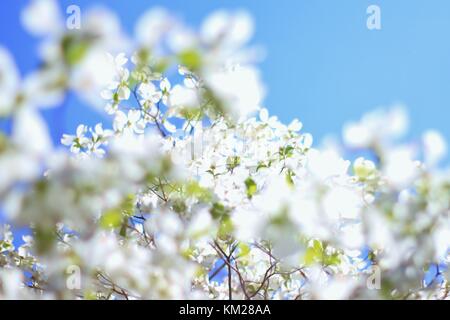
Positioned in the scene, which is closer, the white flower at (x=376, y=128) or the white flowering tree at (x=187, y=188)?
the white flowering tree at (x=187, y=188)

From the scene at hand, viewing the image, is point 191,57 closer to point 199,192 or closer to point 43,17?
point 43,17

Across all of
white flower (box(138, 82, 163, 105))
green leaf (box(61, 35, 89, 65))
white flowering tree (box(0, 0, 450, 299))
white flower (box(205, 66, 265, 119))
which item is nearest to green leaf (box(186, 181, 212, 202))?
white flowering tree (box(0, 0, 450, 299))

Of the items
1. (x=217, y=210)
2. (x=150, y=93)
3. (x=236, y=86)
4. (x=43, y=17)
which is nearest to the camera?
(x=43, y=17)

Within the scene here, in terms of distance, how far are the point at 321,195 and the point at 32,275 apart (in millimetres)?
909

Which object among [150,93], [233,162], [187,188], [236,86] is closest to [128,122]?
[150,93]

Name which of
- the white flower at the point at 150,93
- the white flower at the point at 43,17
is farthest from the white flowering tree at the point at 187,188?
the white flower at the point at 150,93

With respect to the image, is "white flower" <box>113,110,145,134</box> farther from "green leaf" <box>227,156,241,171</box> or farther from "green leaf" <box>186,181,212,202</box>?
"green leaf" <box>186,181,212,202</box>

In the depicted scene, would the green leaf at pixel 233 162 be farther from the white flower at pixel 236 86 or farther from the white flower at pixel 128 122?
the white flower at pixel 236 86

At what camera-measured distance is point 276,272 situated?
1181 millimetres

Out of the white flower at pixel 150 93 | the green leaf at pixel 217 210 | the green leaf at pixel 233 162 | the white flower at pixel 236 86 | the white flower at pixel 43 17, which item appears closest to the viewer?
the white flower at pixel 43 17

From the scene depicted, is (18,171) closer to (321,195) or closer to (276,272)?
(321,195)

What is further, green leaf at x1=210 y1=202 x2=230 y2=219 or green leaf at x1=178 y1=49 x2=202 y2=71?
green leaf at x1=210 y1=202 x2=230 y2=219
